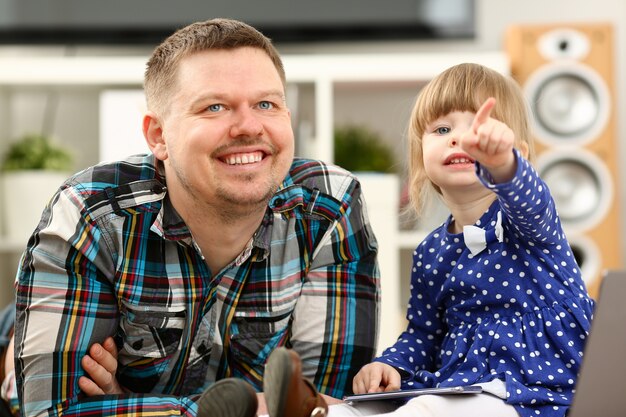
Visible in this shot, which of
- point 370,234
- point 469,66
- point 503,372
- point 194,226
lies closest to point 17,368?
point 194,226

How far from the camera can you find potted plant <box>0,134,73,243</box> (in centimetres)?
341

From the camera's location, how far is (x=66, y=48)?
376cm

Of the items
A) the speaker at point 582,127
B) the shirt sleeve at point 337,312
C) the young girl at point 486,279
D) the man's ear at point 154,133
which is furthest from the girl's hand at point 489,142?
the speaker at point 582,127

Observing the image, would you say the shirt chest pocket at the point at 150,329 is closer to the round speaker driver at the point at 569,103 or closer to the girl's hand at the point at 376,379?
the girl's hand at the point at 376,379

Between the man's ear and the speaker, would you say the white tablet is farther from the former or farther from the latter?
the speaker

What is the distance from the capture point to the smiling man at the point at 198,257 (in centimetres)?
138

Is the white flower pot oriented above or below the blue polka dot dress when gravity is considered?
above

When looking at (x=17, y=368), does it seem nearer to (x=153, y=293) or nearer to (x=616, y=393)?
(x=153, y=293)

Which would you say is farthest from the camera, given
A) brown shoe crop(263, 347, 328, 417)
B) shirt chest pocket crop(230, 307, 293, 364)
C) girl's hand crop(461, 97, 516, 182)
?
shirt chest pocket crop(230, 307, 293, 364)

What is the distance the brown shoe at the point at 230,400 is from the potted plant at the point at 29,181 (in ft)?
8.15

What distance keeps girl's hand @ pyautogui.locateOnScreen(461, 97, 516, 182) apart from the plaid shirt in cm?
41

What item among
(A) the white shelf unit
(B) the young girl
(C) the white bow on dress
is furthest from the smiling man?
(A) the white shelf unit

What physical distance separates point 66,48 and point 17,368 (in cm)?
261

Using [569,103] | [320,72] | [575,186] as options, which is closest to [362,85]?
[320,72]
